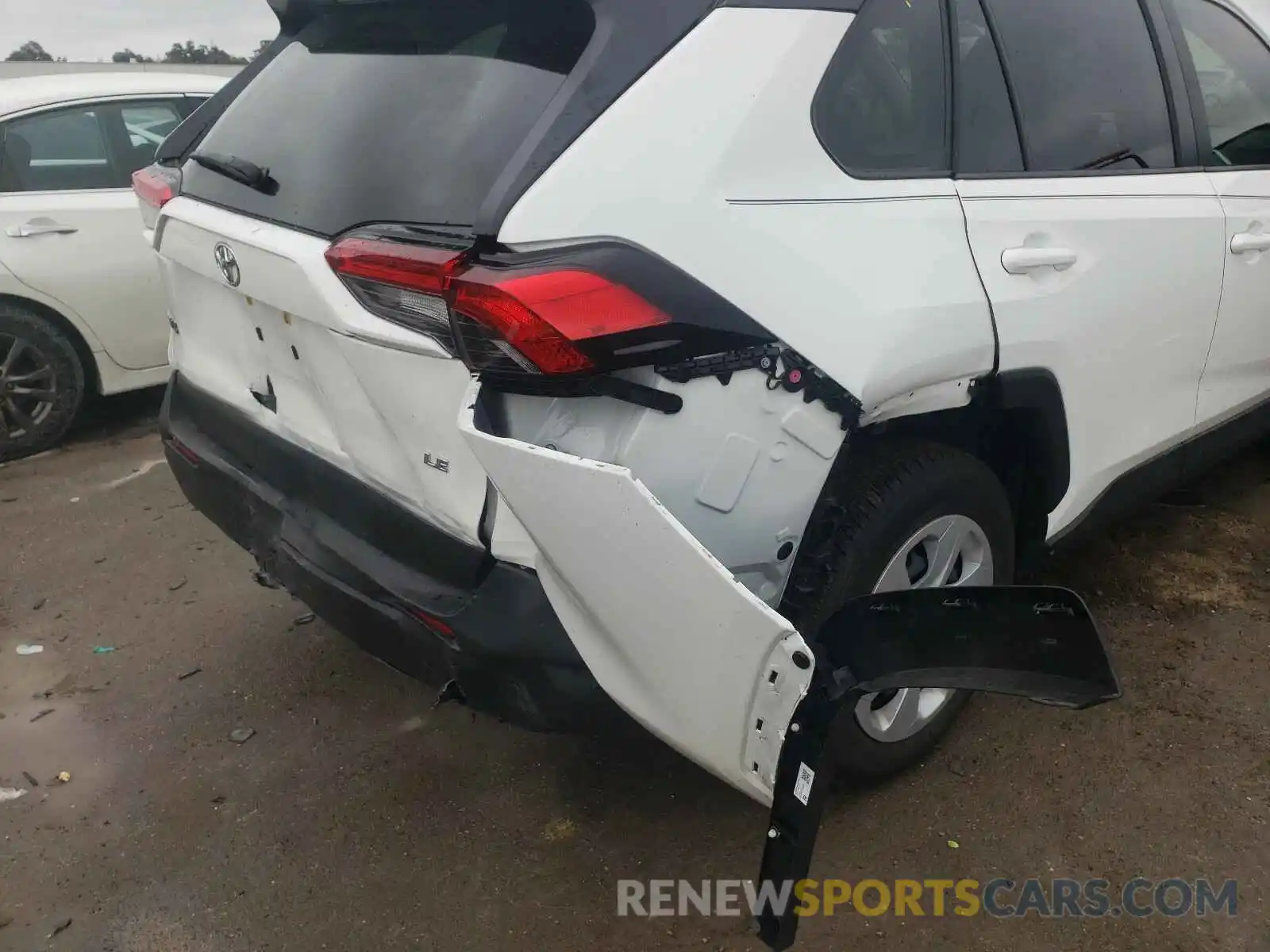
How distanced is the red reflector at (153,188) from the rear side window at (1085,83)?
6.56 feet

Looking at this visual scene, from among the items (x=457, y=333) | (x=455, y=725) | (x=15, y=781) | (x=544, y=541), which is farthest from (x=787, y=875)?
(x=15, y=781)

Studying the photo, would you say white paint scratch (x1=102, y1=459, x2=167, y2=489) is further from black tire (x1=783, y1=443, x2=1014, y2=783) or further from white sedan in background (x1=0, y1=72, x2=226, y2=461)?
black tire (x1=783, y1=443, x2=1014, y2=783)

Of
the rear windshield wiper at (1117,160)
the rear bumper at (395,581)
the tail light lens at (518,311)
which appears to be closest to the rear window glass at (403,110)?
the tail light lens at (518,311)

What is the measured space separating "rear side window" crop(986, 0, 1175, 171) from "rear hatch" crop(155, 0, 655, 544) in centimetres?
106

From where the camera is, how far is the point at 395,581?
6.34 ft

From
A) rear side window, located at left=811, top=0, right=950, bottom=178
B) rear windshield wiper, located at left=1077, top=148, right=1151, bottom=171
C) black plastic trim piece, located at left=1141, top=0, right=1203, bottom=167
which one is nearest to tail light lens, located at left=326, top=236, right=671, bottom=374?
rear side window, located at left=811, top=0, right=950, bottom=178

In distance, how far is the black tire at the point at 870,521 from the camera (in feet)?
6.33

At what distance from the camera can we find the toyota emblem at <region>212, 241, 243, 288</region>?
209 cm

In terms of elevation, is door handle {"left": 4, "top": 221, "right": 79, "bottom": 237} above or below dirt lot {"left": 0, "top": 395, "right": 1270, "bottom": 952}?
above

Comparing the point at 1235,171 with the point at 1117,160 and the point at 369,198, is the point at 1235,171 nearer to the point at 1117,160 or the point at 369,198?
the point at 1117,160

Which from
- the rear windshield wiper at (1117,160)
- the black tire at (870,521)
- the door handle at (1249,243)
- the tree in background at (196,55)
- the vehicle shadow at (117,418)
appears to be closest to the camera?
the black tire at (870,521)

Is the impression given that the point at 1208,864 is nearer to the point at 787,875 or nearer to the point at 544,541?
the point at 787,875

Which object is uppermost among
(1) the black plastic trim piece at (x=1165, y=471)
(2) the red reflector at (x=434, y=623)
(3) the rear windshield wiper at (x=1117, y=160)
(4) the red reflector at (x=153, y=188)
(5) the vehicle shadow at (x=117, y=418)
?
(4) the red reflector at (x=153, y=188)

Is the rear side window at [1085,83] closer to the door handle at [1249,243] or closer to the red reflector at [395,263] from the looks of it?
the door handle at [1249,243]
